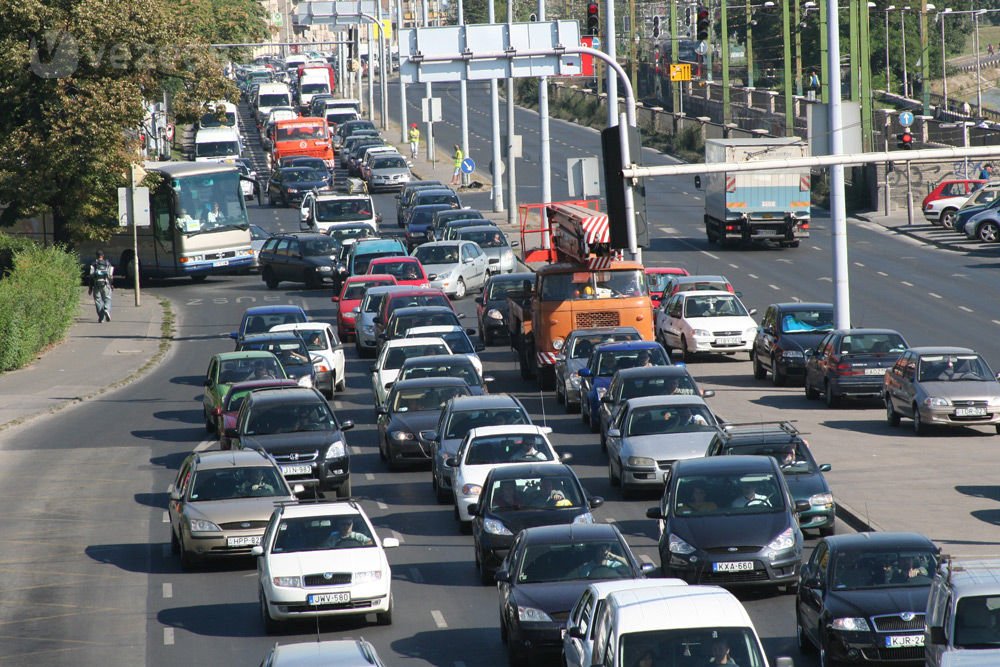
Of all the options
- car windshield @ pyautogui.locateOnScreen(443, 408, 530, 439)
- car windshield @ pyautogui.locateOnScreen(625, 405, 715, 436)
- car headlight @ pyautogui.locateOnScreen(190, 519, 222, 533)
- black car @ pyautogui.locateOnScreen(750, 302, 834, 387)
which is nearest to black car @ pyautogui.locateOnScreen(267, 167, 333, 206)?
black car @ pyautogui.locateOnScreen(750, 302, 834, 387)

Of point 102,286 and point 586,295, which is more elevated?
point 586,295

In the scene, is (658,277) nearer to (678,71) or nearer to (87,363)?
(87,363)

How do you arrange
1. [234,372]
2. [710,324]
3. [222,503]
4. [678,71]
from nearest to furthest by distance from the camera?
[222,503] < [234,372] < [710,324] < [678,71]

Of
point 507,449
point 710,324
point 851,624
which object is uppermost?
point 851,624

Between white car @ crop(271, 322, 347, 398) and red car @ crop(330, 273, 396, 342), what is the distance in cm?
648

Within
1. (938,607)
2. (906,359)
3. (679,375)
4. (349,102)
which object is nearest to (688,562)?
(938,607)

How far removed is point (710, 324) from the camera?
127 feet

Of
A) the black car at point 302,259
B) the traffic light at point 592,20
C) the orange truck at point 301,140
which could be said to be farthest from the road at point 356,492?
the orange truck at point 301,140

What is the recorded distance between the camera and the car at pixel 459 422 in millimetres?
25156

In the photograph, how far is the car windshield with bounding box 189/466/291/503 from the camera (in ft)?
72.3

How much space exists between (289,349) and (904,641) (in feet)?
71.0

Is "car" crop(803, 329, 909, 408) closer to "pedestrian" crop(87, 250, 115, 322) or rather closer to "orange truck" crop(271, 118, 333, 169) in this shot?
"pedestrian" crop(87, 250, 115, 322)

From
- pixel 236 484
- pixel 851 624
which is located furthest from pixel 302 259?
pixel 851 624

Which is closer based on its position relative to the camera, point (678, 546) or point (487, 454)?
point (678, 546)
